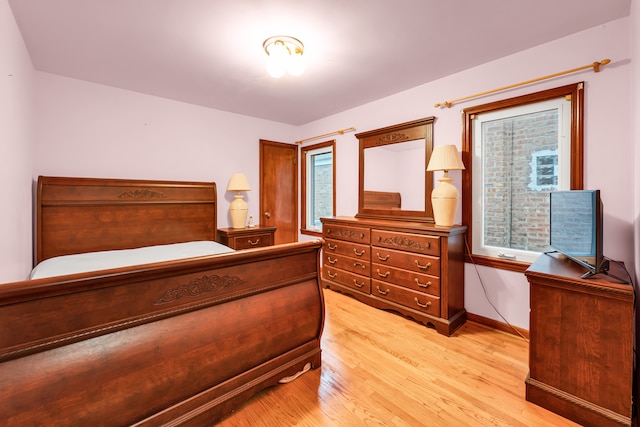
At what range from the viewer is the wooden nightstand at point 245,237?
3617 millimetres

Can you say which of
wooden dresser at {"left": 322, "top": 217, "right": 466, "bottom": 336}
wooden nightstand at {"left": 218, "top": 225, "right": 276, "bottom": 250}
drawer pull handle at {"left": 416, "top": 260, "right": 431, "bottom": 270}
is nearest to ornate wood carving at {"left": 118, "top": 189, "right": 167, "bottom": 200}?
wooden nightstand at {"left": 218, "top": 225, "right": 276, "bottom": 250}

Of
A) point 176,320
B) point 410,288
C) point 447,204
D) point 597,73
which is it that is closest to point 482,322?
point 410,288

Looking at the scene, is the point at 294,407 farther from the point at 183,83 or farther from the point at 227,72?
the point at 183,83

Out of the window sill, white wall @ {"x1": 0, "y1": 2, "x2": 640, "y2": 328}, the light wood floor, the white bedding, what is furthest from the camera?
the window sill

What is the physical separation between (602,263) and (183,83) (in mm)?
3910

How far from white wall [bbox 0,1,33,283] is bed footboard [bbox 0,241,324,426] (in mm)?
1227

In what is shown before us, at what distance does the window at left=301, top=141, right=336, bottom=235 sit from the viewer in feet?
14.4

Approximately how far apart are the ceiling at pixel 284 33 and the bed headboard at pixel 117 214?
1147mm

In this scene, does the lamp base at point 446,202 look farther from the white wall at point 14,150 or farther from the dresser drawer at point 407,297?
the white wall at point 14,150

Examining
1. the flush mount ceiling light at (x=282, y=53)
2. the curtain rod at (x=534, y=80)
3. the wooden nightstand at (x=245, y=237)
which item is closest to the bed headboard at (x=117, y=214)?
the wooden nightstand at (x=245, y=237)

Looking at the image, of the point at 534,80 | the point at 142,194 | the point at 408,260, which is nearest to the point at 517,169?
the point at 534,80

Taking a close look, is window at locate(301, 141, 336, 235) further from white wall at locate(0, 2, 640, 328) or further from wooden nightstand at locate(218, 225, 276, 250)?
wooden nightstand at locate(218, 225, 276, 250)

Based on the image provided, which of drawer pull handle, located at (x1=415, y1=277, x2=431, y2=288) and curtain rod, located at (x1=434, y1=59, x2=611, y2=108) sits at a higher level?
curtain rod, located at (x1=434, y1=59, x2=611, y2=108)

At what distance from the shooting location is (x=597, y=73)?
209 cm
